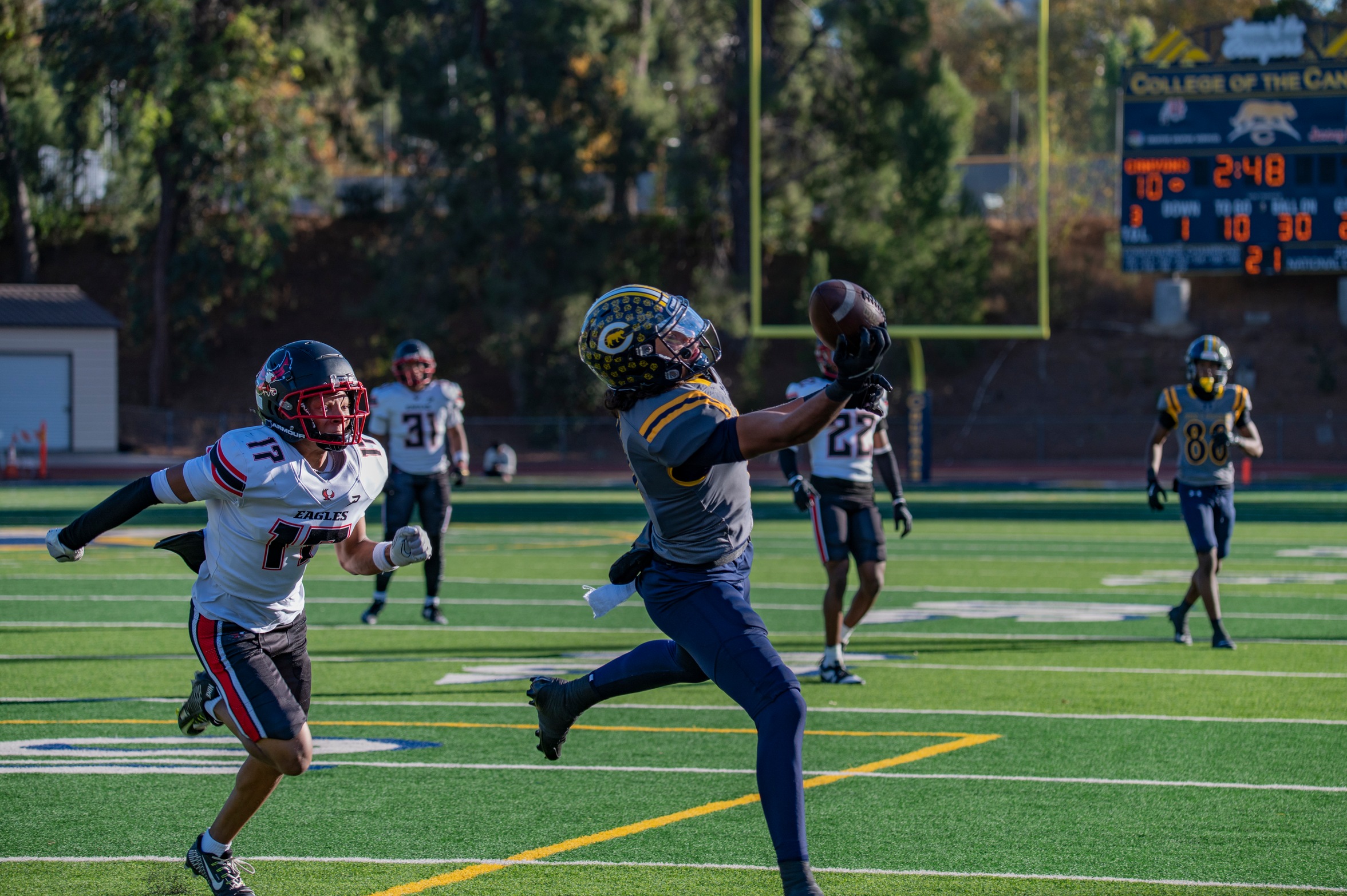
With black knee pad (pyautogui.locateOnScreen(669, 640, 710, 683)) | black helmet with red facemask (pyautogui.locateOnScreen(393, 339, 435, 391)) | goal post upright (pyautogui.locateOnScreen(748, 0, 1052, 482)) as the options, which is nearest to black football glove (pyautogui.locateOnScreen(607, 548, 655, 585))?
black knee pad (pyautogui.locateOnScreen(669, 640, 710, 683))

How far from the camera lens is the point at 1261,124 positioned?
82.2 ft

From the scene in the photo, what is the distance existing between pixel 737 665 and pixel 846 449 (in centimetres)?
482

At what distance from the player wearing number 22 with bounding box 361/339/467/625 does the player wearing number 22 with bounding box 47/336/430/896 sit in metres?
6.48

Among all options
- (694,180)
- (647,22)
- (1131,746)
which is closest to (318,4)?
(647,22)

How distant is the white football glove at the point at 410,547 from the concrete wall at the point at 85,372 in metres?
34.7

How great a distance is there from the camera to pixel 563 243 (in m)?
38.7

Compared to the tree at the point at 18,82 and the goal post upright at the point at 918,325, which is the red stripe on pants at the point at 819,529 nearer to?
the goal post upright at the point at 918,325

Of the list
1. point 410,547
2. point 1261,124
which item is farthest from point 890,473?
point 1261,124

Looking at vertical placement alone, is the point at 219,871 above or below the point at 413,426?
below

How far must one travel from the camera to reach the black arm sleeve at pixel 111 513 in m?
4.68

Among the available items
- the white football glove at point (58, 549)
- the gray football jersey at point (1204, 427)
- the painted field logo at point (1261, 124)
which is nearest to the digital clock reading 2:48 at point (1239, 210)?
the painted field logo at point (1261, 124)

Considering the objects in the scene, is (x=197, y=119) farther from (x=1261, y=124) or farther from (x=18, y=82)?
(x=1261, y=124)

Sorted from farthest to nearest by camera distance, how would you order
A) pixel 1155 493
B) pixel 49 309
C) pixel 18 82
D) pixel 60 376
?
pixel 18 82 → pixel 49 309 → pixel 60 376 → pixel 1155 493

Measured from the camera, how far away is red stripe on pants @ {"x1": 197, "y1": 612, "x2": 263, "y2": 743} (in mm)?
4695
